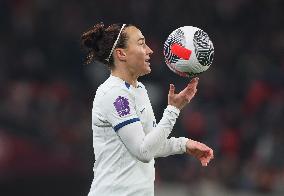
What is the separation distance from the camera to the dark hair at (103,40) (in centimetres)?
475

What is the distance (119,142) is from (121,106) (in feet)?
0.74

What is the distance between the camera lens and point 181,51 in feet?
15.9

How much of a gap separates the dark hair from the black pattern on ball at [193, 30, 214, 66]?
1.47 ft

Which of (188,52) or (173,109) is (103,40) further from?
(173,109)

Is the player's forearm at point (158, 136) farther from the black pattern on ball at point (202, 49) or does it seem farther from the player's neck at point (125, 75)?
the black pattern on ball at point (202, 49)

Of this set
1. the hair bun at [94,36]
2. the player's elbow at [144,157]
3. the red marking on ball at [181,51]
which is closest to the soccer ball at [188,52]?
the red marking on ball at [181,51]

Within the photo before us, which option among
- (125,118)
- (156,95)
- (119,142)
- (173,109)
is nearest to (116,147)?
(119,142)
